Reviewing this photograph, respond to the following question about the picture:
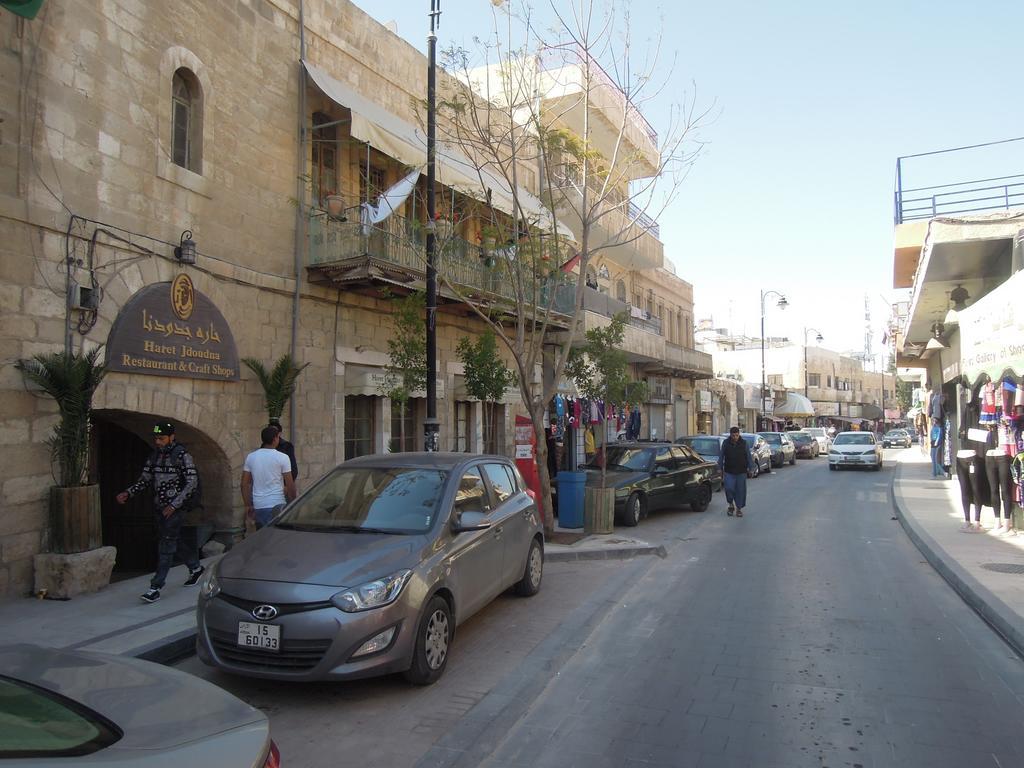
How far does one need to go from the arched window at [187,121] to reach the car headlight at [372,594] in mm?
7755

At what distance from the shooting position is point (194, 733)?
7.72 feet

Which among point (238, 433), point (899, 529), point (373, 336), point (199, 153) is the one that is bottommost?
point (899, 529)

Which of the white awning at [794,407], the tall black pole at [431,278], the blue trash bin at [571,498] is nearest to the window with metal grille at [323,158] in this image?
the tall black pole at [431,278]

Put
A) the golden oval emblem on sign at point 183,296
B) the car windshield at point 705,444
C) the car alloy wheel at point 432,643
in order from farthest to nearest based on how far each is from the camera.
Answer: the car windshield at point 705,444 < the golden oval emblem on sign at point 183,296 < the car alloy wheel at point 432,643

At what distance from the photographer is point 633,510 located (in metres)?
13.1

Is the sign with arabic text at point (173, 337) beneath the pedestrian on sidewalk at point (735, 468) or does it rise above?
above

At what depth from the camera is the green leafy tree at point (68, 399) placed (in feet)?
24.9

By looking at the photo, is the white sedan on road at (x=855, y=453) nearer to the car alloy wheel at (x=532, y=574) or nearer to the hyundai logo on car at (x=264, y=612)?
the car alloy wheel at (x=532, y=574)

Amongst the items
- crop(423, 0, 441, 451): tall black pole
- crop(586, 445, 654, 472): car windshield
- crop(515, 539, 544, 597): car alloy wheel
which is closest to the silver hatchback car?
crop(515, 539, 544, 597): car alloy wheel

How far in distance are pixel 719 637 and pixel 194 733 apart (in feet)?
16.4

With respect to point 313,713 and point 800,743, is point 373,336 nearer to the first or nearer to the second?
point 313,713

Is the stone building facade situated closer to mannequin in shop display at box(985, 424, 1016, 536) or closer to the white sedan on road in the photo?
mannequin in shop display at box(985, 424, 1016, 536)

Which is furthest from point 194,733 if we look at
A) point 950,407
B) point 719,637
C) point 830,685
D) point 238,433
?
point 950,407

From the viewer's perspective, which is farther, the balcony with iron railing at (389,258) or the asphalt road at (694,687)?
the balcony with iron railing at (389,258)
